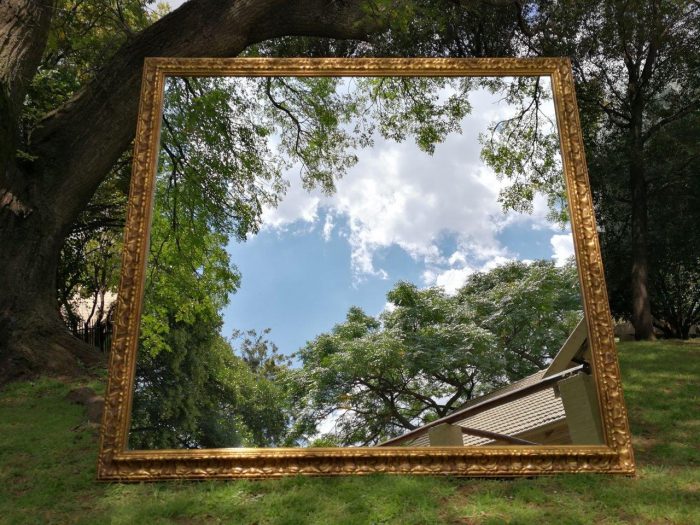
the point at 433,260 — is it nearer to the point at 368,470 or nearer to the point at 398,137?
the point at 398,137

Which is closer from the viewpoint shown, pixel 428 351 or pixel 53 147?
pixel 428 351

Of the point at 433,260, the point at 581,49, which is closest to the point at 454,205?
the point at 433,260

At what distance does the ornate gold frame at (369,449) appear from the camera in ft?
10.2

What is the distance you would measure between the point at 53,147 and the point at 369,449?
15.9ft

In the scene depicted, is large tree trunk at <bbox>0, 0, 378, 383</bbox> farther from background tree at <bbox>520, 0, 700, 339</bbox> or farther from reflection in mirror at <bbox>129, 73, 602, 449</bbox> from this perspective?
background tree at <bbox>520, 0, 700, 339</bbox>

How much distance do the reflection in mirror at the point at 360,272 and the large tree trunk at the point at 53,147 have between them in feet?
6.90

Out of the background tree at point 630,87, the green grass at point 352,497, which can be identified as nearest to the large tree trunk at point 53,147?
the green grass at point 352,497

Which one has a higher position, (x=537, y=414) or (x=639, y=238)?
(x=639, y=238)

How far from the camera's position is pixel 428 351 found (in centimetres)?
355

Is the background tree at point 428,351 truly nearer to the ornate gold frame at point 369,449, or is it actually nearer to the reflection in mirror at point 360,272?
the reflection in mirror at point 360,272

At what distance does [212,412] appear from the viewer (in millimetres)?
3377

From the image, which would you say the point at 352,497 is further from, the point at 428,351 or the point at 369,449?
the point at 428,351

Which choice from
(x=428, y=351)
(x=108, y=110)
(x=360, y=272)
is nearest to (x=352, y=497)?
(x=428, y=351)

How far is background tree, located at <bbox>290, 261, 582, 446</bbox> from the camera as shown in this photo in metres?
3.35
